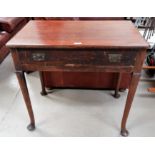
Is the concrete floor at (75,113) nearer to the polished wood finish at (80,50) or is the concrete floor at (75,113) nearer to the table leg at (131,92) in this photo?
the table leg at (131,92)

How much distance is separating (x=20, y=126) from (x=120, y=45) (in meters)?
1.04

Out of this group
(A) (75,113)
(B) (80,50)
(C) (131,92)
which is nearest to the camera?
(B) (80,50)

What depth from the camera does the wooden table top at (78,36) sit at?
34.0 inches

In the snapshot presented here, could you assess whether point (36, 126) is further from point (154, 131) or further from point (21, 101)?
point (154, 131)

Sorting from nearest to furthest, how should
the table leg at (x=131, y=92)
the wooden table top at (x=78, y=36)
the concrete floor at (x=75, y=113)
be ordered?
the wooden table top at (x=78, y=36) < the table leg at (x=131, y=92) < the concrete floor at (x=75, y=113)

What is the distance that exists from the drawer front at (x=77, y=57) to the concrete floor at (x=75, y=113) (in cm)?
64

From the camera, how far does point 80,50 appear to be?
884 millimetres

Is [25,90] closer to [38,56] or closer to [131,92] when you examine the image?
[38,56]

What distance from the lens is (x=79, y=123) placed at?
1393mm

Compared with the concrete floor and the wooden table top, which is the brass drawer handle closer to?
the wooden table top

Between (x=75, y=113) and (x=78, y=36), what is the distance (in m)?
0.77

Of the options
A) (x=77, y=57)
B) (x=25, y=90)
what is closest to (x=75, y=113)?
(x=25, y=90)

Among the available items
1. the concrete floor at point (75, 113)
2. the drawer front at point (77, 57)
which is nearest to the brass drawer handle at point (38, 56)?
the drawer front at point (77, 57)

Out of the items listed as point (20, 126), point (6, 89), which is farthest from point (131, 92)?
point (6, 89)
